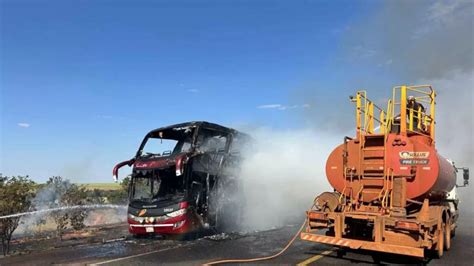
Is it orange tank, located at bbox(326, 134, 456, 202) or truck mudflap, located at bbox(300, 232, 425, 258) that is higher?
orange tank, located at bbox(326, 134, 456, 202)

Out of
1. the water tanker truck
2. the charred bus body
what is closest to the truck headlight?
the charred bus body

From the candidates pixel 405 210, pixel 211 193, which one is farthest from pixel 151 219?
pixel 405 210

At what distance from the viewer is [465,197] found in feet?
91.1

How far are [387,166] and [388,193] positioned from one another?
59 cm

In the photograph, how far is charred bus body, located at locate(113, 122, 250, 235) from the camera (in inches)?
460

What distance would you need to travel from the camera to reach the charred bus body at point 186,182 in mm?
11672

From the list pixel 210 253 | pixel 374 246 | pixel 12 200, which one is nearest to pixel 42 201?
pixel 12 200

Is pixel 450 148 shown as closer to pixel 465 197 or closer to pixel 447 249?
pixel 465 197

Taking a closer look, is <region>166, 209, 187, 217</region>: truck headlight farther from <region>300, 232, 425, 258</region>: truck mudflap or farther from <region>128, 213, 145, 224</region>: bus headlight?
<region>300, 232, 425, 258</region>: truck mudflap

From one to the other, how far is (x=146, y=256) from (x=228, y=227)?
4646 millimetres

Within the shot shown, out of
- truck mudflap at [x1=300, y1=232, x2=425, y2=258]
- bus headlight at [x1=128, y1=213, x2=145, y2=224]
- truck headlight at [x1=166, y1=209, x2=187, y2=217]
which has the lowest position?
bus headlight at [x1=128, y1=213, x2=145, y2=224]

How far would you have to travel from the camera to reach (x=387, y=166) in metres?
8.98

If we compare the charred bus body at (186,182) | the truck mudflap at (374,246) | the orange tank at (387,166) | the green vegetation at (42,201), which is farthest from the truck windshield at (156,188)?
the orange tank at (387,166)

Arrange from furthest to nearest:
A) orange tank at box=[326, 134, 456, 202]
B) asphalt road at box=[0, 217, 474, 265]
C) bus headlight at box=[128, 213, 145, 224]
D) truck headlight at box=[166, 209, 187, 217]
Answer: bus headlight at box=[128, 213, 145, 224]
truck headlight at box=[166, 209, 187, 217]
asphalt road at box=[0, 217, 474, 265]
orange tank at box=[326, 134, 456, 202]
